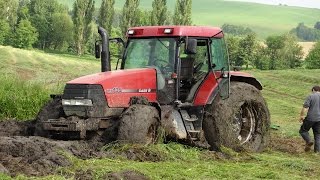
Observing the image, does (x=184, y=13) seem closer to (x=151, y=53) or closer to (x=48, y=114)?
(x=151, y=53)

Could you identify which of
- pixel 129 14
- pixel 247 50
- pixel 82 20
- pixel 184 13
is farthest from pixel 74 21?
pixel 247 50

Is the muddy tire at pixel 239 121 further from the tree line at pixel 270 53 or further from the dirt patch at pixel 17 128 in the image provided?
the tree line at pixel 270 53

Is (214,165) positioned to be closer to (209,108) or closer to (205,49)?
(209,108)

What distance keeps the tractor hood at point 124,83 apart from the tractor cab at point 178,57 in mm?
207

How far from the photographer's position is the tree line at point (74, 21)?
6050 cm

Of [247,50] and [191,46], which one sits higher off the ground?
[191,46]

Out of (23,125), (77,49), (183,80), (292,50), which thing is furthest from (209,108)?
(292,50)

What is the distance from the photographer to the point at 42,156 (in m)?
7.61

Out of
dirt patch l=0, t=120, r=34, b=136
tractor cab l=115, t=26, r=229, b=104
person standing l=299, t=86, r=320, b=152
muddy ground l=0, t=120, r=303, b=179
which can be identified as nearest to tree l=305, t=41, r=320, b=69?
person standing l=299, t=86, r=320, b=152

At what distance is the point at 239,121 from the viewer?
11.2 metres

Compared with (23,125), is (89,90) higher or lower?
higher

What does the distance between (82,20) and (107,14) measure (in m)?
3.06

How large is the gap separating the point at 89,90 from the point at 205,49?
2697 millimetres

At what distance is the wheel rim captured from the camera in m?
11.2
